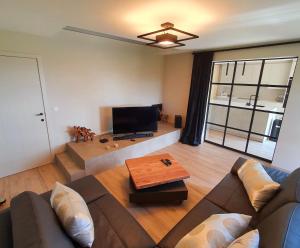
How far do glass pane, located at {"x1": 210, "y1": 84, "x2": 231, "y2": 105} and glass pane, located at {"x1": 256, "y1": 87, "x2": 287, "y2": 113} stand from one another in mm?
702

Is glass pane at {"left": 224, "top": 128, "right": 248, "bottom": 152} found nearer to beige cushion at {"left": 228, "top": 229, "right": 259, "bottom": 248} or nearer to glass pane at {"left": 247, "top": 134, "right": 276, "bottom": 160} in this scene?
glass pane at {"left": 247, "top": 134, "right": 276, "bottom": 160}

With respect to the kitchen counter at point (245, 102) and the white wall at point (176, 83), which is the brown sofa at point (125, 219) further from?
the white wall at point (176, 83)

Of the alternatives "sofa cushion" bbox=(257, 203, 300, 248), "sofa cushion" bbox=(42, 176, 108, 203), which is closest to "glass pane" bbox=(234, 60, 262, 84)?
"sofa cushion" bbox=(257, 203, 300, 248)

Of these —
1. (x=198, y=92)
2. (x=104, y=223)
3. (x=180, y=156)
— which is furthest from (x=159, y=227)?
(x=198, y=92)

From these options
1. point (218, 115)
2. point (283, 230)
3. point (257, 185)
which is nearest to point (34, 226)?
point (283, 230)

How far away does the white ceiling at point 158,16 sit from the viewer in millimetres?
1581

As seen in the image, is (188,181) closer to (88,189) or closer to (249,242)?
(88,189)

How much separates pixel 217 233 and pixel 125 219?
786 millimetres

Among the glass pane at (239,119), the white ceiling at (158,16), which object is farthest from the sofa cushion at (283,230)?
the glass pane at (239,119)

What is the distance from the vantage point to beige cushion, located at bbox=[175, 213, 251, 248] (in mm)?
1012

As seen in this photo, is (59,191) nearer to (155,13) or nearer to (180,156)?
(155,13)

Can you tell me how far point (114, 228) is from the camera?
4.60 feet

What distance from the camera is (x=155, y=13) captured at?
1.80 metres

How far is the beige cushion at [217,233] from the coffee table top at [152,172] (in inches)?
36.2
